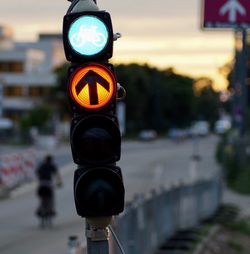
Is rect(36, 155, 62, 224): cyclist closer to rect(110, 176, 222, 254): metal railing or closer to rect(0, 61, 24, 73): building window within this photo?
rect(110, 176, 222, 254): metal railing

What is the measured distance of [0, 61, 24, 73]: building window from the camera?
112 metres

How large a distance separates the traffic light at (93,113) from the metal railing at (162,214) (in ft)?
9.07

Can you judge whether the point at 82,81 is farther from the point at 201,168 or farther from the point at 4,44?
the point at 4,44

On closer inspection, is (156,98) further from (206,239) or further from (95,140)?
(95,140)

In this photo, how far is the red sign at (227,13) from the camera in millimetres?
17562

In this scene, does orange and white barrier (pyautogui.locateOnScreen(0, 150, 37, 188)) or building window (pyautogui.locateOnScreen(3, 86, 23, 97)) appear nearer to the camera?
orange and white barrier (pyautogui.locateOnScreen(0, 150, 37, 188))

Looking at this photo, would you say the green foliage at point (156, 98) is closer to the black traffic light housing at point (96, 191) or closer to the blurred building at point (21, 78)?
the blurred building at point (21, 78)

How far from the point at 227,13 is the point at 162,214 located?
156 inches

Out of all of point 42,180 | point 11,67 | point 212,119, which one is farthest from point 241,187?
point 212,119

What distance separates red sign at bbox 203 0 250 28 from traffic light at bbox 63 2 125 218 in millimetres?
11404

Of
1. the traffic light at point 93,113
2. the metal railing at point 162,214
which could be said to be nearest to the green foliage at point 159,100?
the metal railing at point 162,214

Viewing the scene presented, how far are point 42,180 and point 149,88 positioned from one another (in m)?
89.3

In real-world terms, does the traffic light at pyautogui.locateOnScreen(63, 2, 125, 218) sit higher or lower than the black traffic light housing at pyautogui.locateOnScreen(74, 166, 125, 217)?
higher

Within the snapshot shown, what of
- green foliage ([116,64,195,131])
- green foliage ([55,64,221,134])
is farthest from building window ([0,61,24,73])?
green foliage ([116,64,195,131])
